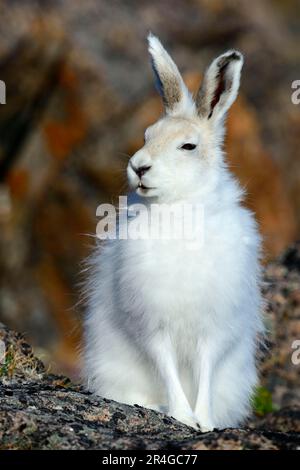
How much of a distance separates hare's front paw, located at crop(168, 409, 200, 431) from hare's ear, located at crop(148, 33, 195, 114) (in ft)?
8.46

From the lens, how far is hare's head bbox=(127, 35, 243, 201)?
826 cm

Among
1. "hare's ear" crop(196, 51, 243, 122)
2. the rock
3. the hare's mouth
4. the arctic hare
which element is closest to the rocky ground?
the rock

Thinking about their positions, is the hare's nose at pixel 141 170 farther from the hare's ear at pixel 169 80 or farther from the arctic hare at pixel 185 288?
the hare's ear at pixel 169 80

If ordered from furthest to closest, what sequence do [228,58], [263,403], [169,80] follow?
[263,403], [169,80], [228,58]

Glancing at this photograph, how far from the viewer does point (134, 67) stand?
21.2 metres

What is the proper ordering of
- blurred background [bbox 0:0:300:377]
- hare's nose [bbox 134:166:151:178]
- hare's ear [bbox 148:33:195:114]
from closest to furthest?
hare's nose [bbox 134:166:151:178] → hare's ear [bbox 148:33:195:114] → blurred background [bbox 0:0:300:377]

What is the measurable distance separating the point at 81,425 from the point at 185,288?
5.86ft

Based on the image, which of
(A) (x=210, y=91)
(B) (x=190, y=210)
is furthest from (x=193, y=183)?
(A) (x=210, y=91)

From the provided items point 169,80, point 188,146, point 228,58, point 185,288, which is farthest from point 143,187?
point 228,58

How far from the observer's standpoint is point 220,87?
888 cm

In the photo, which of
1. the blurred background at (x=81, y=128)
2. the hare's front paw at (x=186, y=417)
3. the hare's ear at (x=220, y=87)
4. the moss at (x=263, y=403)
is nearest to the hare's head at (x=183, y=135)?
the hare's ear at (x=220, y=87)

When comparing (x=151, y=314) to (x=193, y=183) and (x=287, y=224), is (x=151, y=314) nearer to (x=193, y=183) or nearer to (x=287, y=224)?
(x=193, y=183)

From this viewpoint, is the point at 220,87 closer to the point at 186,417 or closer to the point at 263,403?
the point at 186,417

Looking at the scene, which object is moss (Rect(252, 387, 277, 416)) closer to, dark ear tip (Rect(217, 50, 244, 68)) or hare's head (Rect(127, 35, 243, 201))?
hare's head (Rect(127, 35, 243, 201))
